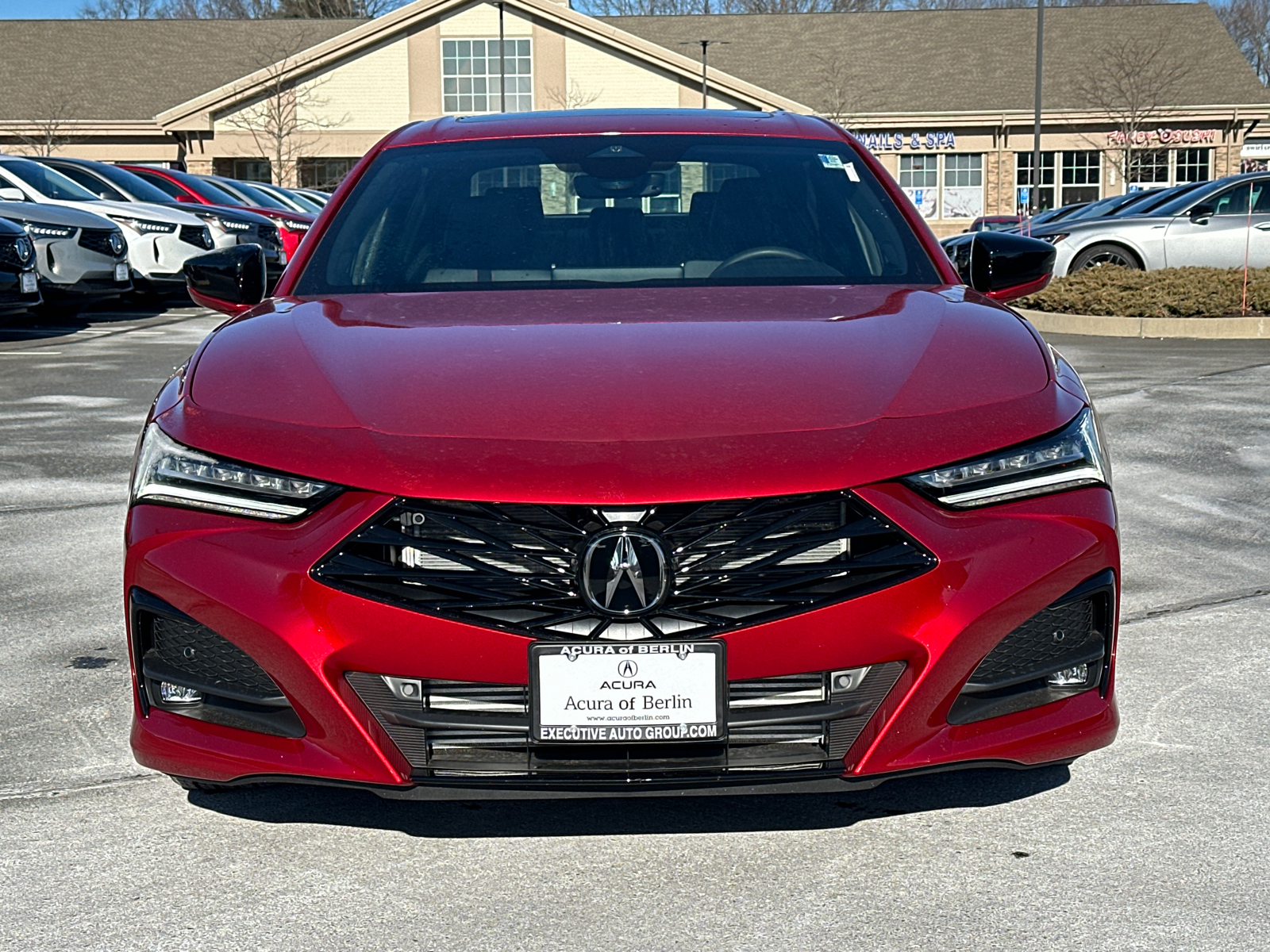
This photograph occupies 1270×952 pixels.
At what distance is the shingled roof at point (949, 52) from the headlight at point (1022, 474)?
4616 cm

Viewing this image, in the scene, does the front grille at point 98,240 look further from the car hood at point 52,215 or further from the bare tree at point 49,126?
the bare tree at point 49,126

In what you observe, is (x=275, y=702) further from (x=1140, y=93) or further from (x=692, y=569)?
(x=1140, y=93)

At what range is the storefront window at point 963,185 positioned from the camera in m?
47.9

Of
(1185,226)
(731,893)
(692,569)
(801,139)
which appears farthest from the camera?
(1185,226)

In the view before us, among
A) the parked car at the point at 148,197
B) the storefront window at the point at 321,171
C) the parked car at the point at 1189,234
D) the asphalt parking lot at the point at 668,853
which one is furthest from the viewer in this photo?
the storefront window at the point at 321,171

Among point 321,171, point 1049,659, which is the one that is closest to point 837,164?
point 1049,659

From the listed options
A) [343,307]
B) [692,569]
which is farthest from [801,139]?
[692,569]

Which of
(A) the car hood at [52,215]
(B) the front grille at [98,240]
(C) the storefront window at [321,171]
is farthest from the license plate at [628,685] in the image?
(C) the storefront window at [321,171]

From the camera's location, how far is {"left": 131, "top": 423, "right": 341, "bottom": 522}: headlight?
2914mm

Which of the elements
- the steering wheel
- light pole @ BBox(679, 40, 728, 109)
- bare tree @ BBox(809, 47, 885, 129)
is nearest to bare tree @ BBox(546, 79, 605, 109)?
light pole @ BBox(679, 40, 728, 109)

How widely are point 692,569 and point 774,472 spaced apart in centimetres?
22

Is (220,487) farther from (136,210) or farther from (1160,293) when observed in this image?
(136,210)

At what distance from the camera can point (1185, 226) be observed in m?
17.1

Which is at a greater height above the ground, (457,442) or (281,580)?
(457,442)
